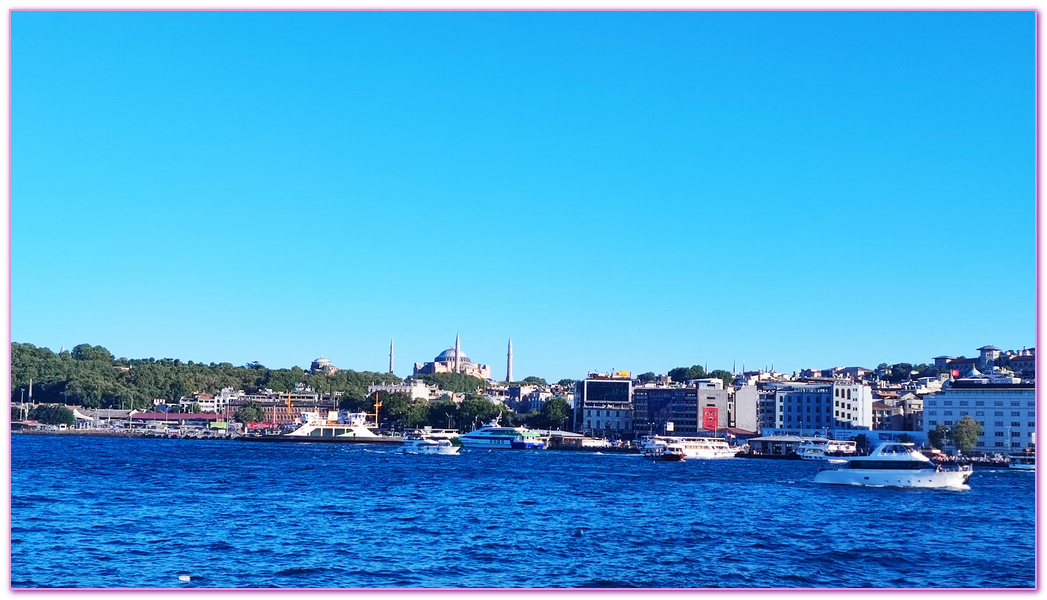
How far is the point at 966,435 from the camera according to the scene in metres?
49.5

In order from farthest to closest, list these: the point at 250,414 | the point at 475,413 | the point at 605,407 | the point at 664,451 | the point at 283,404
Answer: the point at 283,404 < the point at 250,414 < the point at 475,413 < the point at 605,407 < the point at 664,451

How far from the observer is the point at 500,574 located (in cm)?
1227

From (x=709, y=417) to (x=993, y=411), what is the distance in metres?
21.7

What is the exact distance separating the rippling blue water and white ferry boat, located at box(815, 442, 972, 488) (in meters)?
0.64

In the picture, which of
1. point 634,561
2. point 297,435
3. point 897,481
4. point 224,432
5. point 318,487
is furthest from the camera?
point 224,432

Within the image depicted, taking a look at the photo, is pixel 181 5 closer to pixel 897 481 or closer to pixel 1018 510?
pixel 1018 510

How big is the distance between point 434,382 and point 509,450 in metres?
59.6

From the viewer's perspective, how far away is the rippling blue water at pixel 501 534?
1212cm

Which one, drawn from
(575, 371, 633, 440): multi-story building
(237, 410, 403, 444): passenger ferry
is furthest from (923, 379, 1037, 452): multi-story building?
(237, 410, 403, 444): passenger ferry

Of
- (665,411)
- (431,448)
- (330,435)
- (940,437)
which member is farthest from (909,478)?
(330,435)

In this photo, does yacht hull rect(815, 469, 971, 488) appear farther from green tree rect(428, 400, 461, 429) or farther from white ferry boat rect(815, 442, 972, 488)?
green tree rect(428, 400, 461, 429)

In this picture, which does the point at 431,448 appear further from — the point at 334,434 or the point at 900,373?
the point at 900,373

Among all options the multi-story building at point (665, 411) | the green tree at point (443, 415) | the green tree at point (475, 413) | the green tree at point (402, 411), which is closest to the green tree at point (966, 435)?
the multi-story building at point (665, 411)

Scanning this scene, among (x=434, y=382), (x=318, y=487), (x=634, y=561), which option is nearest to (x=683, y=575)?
(x=634, y=561)
